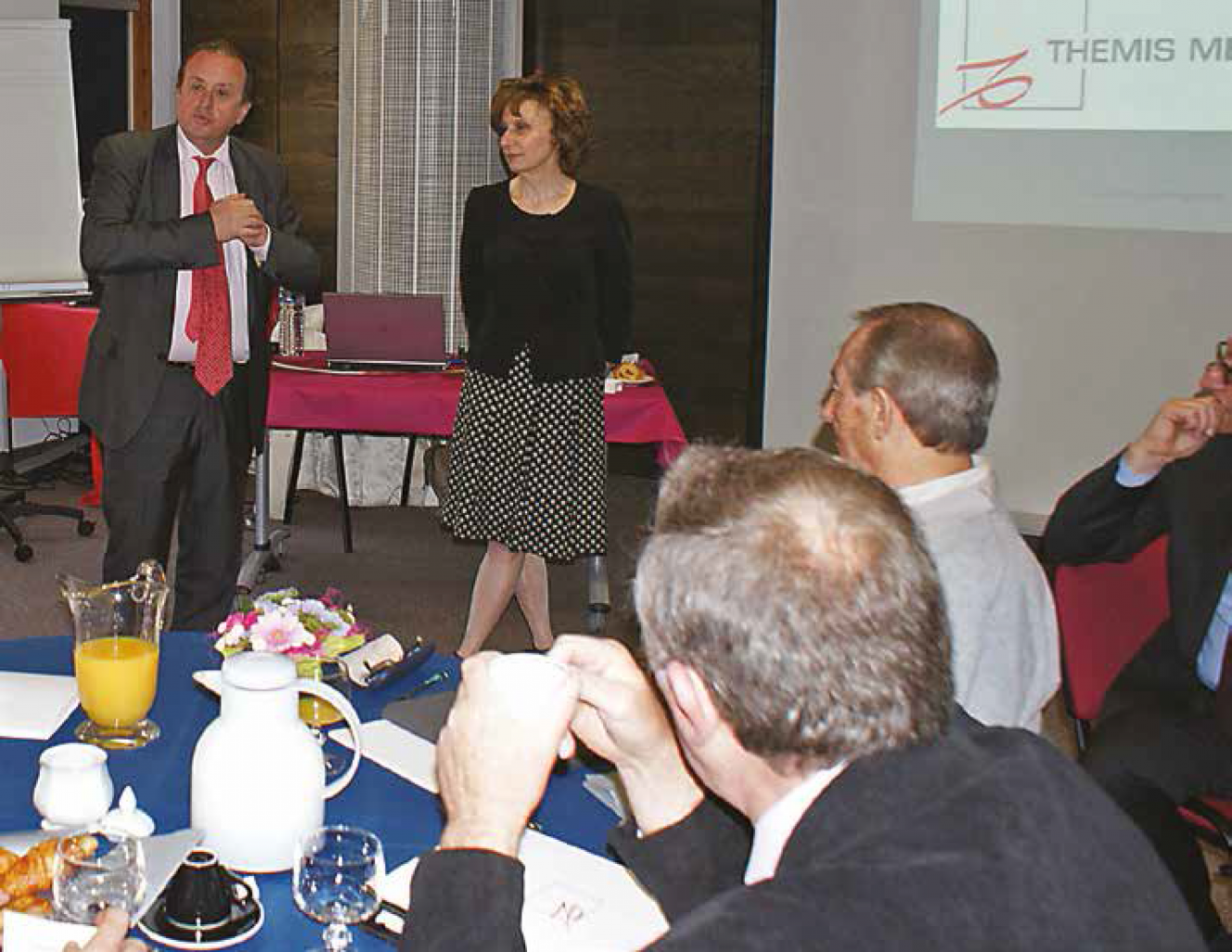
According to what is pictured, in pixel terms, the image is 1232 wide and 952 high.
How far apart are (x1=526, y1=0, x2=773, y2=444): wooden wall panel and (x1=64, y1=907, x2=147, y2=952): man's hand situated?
17.2 ft

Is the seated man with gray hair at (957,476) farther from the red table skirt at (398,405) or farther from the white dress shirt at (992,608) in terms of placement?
the red table skirt at (398,405)

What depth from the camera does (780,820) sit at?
1276 mm

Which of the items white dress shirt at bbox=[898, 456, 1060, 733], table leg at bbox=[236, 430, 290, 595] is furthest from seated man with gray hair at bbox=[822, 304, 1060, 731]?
table leg at bbox=[236, 430, 290, 595]

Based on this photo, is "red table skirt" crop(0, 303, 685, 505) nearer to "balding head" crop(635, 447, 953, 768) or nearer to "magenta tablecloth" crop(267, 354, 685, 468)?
"magenta tablecloth" crop(267, 354, 685, 468)

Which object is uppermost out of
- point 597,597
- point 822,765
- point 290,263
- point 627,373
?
point 290,263

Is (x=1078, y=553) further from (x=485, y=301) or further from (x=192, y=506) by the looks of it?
(x=192, y=506)

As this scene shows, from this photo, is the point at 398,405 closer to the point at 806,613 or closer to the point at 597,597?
the point at 597,597

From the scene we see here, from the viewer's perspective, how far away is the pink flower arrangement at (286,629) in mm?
2090

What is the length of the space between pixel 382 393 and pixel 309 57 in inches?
124

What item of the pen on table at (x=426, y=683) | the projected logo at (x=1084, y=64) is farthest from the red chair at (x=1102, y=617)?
the projected logo at (x=1084, y=64)

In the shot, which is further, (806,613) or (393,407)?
(393,407)

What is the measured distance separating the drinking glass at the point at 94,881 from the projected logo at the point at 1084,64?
4.68 m

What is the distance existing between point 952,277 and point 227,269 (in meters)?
2.93

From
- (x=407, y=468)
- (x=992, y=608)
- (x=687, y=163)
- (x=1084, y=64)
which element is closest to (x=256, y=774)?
(x=992, y=608)
